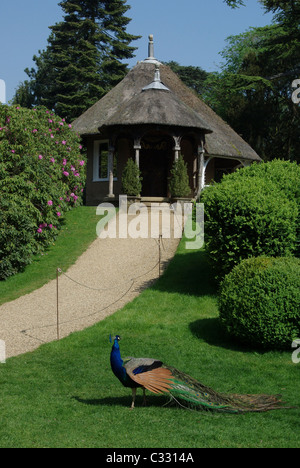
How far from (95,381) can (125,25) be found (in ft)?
123

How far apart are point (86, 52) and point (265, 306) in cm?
3276

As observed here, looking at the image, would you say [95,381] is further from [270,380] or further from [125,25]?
[125,25]

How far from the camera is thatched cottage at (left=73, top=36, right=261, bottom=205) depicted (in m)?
23.8

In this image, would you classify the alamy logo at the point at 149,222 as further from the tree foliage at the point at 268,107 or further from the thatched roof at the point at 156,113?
the tree foliage at the point at 268,107

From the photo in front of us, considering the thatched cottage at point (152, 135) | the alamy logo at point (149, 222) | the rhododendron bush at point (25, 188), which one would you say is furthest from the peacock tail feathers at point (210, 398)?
the thatched cottage at point (152, 135)

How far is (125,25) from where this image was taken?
41.7m

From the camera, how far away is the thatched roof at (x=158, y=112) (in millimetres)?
23625

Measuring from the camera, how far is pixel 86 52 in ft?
128

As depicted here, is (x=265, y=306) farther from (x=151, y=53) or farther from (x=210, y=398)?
(x=151, y=53)

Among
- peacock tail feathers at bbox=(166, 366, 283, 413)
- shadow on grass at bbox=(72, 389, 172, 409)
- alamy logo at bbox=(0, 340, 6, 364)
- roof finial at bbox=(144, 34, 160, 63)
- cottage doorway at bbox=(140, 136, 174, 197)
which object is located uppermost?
A: roof finial at bbox=(144, 34, 160, 63)

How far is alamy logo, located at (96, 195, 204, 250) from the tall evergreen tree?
17.6 metres

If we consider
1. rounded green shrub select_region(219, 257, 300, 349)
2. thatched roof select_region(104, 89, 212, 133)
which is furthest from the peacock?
thatched roof select_region(104, 89, 212, 133)

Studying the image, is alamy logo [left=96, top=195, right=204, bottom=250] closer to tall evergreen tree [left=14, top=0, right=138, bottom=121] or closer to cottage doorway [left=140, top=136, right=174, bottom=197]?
cottage doorway [left=140, top=136, right=174, bottom=197]

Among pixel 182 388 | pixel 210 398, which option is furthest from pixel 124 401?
pixel 210 398
